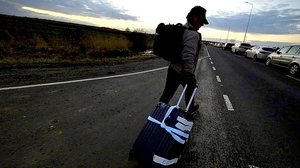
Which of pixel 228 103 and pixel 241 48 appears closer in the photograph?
pixel 228 103

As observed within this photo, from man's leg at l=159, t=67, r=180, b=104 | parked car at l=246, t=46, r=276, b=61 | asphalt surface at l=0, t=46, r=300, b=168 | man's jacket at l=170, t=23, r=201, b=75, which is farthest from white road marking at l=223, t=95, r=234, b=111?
parked car at l=246, t=46, r=276, b=61

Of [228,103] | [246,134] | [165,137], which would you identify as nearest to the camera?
[165,137]

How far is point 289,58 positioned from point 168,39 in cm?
1620

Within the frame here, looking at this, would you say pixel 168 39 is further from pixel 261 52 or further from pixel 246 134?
pixel 261 52

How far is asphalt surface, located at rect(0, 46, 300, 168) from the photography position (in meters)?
3.28

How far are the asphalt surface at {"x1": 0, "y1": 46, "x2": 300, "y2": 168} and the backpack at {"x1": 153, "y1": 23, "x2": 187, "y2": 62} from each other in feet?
4.74

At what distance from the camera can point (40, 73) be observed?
8273 mm

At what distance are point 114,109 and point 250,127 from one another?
110 inches

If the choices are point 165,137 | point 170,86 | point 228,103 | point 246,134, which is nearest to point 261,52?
point 228,103

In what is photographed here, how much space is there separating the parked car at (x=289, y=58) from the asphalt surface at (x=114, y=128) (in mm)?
9890

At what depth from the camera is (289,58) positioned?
1661 cm

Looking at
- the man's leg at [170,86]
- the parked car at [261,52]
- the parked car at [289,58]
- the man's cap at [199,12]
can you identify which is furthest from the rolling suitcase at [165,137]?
the parked car at [261,52]

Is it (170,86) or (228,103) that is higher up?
(170,86)

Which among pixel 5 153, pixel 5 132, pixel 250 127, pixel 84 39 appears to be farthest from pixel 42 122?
pixel 84 39
